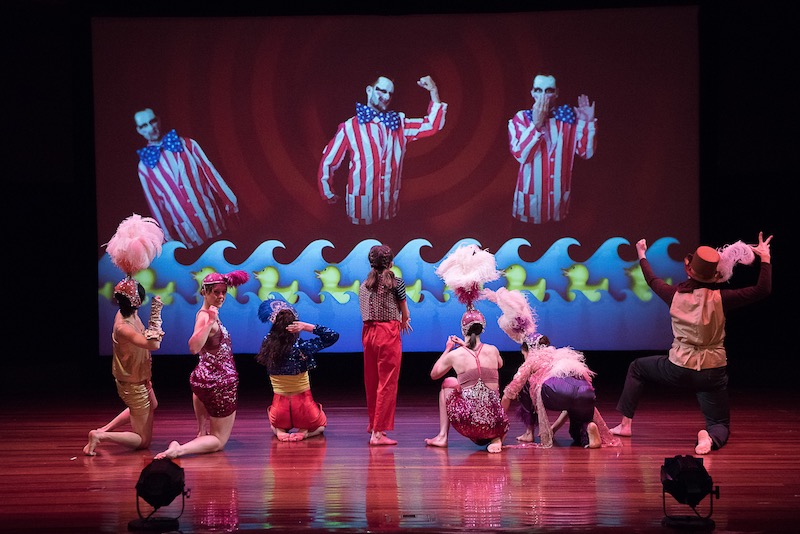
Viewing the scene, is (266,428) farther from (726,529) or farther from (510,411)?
(726,529)

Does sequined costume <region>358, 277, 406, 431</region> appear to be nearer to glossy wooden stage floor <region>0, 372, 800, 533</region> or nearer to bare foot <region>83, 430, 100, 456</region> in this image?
glossy wooden stage floor <region>0, 372, 800, 533</region>

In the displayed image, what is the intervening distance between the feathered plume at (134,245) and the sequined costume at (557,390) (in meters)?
2.48

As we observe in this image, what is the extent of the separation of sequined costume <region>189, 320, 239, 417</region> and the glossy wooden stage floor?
1.04 feet

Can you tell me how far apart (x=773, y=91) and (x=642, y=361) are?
4188 millimetres

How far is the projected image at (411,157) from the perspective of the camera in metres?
8.80

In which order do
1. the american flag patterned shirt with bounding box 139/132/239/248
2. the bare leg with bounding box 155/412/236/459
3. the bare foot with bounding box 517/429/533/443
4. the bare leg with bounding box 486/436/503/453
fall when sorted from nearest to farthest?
the bare leg with bounding box 155/412/236/459 < the bare leg with bounding box 486/436/503/453 < the bare foot with bounding box 517/429/533/443 < the american flag patterned shirt with bounding box 139/132/239/248

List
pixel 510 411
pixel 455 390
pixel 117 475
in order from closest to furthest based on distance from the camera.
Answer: pixel 117 475, pixel 455 390, pixel 510 411

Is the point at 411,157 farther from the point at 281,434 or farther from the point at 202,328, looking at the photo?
the point at 202,328

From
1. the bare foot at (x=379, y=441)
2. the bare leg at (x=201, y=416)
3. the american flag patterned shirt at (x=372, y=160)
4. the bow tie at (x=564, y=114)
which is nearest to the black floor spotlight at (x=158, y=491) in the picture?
the bare leg at (x=201, y=416)

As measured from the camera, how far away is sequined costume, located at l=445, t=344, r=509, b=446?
19.0 ft

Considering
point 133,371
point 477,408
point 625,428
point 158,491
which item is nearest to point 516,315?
point 477,408

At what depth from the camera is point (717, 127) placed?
8.94m

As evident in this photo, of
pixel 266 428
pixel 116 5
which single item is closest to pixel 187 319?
pixel 266 428

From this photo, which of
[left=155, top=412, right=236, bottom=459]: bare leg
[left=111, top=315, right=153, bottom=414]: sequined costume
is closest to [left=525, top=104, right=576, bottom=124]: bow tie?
[left=155, top=412, right=236, bottom=459]: bare leg
